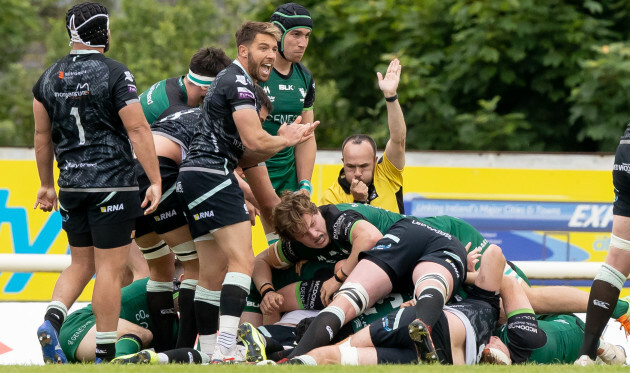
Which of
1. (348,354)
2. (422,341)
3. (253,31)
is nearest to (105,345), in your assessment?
(348,354)

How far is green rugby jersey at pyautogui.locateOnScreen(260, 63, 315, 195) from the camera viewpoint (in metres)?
7.26

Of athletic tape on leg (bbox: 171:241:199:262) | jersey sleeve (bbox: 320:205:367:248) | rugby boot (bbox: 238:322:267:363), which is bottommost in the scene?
rugby boot (bbox: 238:322:267:363)

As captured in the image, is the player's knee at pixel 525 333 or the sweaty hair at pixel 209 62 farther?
the sweaty hair at pixel 209 62

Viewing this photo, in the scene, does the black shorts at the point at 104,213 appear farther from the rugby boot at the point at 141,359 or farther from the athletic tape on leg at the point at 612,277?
the athletic tape on leg at the point at 612,277

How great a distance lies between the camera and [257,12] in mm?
15602

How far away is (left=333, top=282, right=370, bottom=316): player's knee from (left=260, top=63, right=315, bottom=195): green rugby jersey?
190cm

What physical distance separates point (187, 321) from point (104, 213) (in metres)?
1.03

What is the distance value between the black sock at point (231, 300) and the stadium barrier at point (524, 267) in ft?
8.24

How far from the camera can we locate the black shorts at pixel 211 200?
5.61 meters

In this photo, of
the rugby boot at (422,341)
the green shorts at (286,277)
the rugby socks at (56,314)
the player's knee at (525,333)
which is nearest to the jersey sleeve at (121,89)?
the rugby socks at (56,314)

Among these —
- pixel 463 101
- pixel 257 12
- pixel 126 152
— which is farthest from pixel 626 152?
pixel 257 12

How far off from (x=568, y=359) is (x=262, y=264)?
7.08 feet

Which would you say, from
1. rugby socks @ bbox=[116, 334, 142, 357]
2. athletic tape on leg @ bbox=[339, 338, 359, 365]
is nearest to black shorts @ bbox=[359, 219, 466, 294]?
athletic tape on leg @ bbox=[339, 338, 359, 365]

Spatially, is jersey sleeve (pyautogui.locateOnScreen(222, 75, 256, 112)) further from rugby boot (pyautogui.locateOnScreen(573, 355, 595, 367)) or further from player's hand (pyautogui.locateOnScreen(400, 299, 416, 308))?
rugby boot (pyautogui.locateOnScreen(573, 355, 595, 367))
